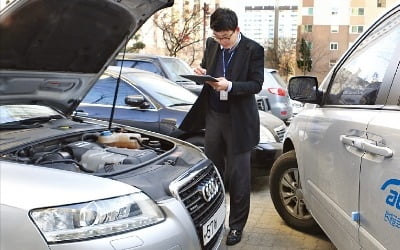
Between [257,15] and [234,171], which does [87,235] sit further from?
[257,15]

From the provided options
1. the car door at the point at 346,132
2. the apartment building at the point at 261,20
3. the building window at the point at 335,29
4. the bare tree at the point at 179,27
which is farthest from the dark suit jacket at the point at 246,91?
the building window at the point at 335,29

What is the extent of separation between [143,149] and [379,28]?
1.67 meters

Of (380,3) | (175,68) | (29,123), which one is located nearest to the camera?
(29,123)

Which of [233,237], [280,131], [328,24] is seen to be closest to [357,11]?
[328,24]

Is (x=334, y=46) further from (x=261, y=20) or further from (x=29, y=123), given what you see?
(x=29, y=123)

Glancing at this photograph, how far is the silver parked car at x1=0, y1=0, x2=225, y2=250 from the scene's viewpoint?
201 centimetres

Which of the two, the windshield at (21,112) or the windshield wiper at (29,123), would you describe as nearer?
the windshield wiper at (29,123)

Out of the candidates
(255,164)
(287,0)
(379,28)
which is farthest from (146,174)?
(287,0)

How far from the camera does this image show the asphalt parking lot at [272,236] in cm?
396

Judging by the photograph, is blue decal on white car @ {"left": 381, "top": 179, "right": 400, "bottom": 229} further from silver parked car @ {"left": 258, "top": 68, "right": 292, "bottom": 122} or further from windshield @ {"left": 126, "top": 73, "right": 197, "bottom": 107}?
silver parked car @ {"left": 258, "top": 68, "right": 292, "bottom": 122}

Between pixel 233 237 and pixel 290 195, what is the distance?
752 mm

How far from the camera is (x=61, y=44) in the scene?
10.7ft

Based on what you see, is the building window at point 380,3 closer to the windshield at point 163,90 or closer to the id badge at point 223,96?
the windshield at point 163,90

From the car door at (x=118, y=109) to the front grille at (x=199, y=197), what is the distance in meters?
2.64
